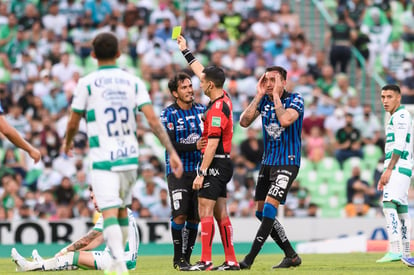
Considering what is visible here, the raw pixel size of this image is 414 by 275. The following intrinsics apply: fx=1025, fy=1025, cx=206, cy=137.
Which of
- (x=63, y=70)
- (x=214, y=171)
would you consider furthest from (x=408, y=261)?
(x=63, y=70)

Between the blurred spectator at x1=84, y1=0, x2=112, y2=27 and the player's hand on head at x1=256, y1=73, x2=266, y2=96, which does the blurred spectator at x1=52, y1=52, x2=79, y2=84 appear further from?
the player's hand on head at x1=256, y1=73, x2=266, y2=96

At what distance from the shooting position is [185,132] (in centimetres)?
1425

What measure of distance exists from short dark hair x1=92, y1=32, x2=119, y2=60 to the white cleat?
12.3 feet

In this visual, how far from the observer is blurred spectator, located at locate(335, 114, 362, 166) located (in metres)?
25.3

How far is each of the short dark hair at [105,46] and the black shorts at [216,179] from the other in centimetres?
331

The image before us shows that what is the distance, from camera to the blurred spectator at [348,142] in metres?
25.3

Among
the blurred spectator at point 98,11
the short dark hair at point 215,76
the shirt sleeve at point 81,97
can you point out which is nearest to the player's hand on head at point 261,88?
the short dark hair at point 215,76

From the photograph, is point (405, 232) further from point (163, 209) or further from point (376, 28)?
point (376, 28)

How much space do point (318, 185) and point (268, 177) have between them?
11083 mm

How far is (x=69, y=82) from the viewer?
84.1 ft

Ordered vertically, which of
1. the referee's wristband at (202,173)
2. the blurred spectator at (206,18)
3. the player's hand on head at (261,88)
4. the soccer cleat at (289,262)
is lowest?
the soccer cleat at (289,262)

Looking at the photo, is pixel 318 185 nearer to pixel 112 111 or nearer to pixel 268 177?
pixel 268 177

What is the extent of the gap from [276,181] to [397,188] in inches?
89.8

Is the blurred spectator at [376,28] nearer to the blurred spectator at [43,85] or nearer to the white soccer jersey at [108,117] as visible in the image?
the blurred spectator at [43,85]
